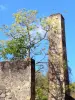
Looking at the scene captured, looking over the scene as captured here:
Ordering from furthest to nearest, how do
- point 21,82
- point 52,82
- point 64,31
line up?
point 64,31
point 52,82
point 21,82

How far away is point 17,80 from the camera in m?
6.55

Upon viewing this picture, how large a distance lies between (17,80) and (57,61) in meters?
14.0

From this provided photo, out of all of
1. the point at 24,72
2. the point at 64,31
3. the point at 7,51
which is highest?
the point at 64,31

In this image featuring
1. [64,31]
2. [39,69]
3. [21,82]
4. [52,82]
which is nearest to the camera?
[21,82]

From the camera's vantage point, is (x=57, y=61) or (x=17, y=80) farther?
(x=57, y=61)

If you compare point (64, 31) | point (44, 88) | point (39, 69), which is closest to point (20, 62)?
point (39, 69)

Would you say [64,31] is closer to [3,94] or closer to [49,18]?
[49,18]

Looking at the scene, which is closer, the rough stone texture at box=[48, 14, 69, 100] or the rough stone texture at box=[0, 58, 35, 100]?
the rough stone texture at box=[0, 58, 35, 100]

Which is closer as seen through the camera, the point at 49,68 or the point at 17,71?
the point at 17,71

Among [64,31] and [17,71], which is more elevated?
[64,31]

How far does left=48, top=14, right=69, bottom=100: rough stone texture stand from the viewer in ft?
65.1

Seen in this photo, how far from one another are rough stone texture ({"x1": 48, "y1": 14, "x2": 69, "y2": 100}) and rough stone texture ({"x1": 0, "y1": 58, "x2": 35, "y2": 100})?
13.4m

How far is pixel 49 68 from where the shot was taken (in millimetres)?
20141

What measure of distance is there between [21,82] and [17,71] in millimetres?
289
